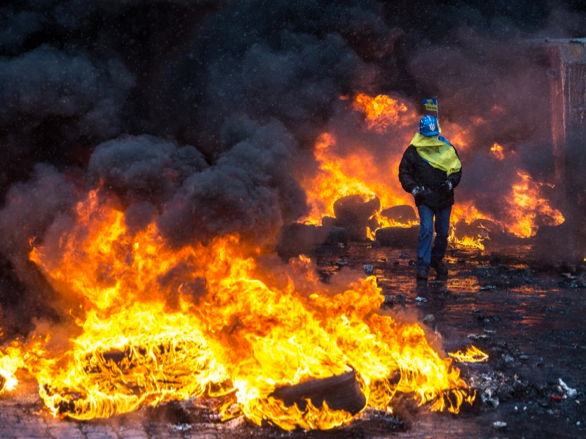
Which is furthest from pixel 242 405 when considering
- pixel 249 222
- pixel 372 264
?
pixel 372 264

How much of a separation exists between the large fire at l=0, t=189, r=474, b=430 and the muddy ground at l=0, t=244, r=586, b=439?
0.15m

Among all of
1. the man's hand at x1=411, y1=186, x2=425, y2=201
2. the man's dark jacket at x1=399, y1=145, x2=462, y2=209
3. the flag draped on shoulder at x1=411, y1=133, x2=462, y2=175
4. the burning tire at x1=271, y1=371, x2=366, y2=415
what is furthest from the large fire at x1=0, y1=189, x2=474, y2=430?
the flag draped on shoulder at x1=411, y1=133, x2=462, y2=175

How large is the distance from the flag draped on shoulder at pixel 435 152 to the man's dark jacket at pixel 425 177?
1.9 inches

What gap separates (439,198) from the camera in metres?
10.1

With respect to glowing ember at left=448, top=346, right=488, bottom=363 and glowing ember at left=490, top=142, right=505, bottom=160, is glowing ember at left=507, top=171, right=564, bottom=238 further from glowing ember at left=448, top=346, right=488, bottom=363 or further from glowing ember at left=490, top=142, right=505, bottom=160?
glowing ember at left=448, top=346, right=488, bottom=363

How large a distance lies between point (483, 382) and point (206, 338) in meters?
2.20

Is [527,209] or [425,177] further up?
[425,177]

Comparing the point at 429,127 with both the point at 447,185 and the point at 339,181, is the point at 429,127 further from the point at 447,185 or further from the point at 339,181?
the point at 339,181

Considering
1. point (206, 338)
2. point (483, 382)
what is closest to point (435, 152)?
point (483, 382)

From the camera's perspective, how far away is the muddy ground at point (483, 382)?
4.96 meters

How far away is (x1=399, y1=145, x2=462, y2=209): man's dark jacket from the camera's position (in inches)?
395

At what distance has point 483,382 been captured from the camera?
5781 millimetres

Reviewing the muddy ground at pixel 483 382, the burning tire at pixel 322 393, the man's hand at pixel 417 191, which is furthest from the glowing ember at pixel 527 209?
the burning tire at pixel 322 393

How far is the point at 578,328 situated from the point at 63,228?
17.3ft
